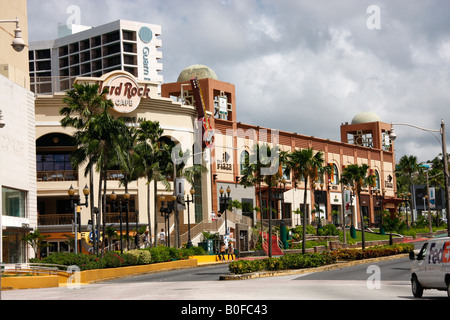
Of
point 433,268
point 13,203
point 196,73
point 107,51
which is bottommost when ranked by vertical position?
point 433,268

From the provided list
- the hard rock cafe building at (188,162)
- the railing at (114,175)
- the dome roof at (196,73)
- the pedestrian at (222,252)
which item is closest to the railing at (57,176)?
the hard rock cafe building at (188,162)

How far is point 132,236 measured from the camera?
2648 inches

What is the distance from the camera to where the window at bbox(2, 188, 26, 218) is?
1901 inches

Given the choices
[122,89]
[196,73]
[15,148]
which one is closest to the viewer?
[15,148]

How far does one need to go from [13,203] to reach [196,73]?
39.0 m

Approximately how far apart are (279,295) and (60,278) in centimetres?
1813

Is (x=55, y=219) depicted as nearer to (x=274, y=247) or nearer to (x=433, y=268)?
(x=274, y=247)

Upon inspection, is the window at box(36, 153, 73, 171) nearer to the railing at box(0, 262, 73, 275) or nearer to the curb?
the railing at box(0, 262, 73, 275)

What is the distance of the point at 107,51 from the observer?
13900 cm


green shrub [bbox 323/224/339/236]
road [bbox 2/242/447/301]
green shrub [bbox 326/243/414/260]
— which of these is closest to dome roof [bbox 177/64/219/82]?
green shrub [bbox 323/224/339/236]

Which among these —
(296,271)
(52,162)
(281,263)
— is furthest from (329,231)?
(281,263)

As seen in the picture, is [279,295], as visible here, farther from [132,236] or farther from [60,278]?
[132,236]

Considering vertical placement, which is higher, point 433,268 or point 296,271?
point 433,268
